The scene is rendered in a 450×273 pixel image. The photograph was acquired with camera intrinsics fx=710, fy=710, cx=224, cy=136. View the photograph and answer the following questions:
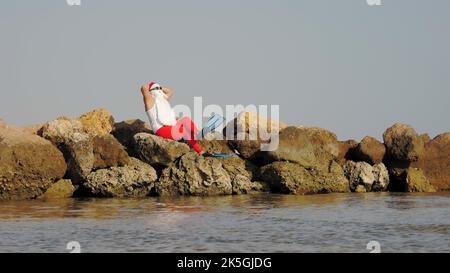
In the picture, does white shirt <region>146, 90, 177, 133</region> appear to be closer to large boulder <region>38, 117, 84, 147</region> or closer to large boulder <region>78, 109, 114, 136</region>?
large boulder <region>38, 117, 84, 147</region>

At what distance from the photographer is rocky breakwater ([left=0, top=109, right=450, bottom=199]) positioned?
18594mm

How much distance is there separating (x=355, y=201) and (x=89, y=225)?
7368mm

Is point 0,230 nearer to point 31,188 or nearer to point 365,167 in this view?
point 31,188

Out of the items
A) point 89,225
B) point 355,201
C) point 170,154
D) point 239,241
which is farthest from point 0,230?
point 355,201

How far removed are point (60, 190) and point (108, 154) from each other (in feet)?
5.24

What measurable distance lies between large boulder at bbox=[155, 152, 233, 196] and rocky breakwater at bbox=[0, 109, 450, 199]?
3cm

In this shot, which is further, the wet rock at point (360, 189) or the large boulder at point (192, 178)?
the wet rock at point (360, 189)

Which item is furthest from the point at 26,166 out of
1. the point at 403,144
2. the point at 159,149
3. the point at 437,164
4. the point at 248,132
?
the point at 437,164

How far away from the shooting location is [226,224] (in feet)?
42.3

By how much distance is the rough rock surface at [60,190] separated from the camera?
18.7 metres

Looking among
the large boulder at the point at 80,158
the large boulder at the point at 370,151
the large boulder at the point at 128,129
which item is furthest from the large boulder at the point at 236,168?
the large boulder at the point at 370,151

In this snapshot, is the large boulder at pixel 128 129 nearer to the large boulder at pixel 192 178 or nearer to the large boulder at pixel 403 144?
the large boulder at pixel 192 178

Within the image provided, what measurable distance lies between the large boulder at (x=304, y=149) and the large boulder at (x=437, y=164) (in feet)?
10.5

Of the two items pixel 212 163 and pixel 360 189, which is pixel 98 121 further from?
pixel 360 189
